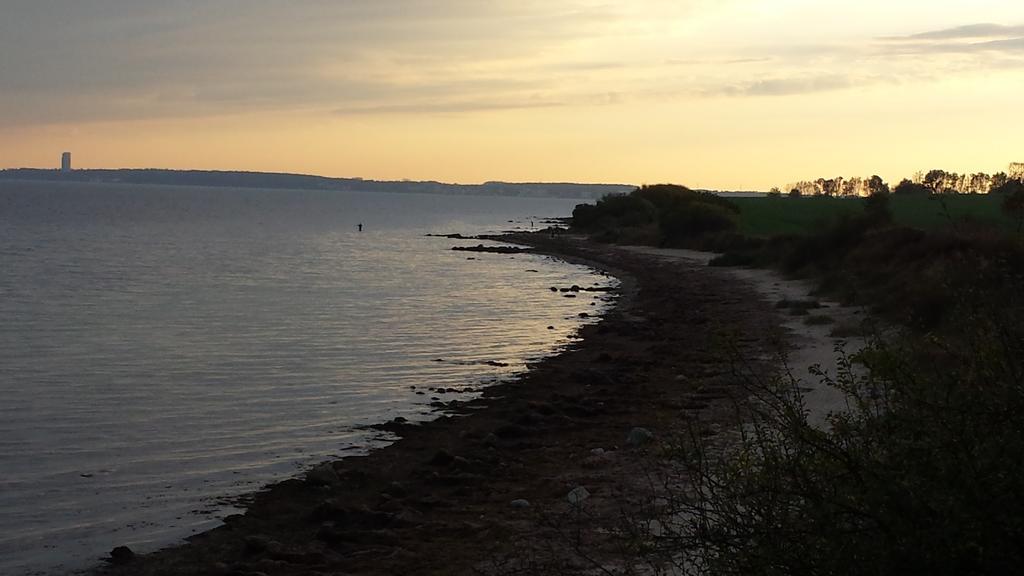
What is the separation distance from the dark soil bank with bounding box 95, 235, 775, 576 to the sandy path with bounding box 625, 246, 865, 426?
1.09m

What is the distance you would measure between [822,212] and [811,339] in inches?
2090

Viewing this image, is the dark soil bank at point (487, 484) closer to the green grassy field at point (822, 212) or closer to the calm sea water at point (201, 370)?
the calm sea water at point (201, 370)

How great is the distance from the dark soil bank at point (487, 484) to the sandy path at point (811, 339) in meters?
1.09

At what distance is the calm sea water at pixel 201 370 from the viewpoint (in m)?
11.8

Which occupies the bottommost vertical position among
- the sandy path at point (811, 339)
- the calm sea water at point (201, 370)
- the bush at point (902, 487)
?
the calm sea water at point (201, 370)

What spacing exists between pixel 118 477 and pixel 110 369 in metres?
9.04

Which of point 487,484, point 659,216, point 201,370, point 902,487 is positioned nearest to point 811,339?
point 487,484

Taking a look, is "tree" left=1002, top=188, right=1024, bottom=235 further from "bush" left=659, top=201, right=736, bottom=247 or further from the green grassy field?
"bush" left=659, top=201, right=736, bottom=247

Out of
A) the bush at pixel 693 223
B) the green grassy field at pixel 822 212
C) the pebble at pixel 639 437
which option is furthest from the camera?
the bush at pixel 693 223

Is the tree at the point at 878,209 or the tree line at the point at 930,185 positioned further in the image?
the tree at the point at 878,209

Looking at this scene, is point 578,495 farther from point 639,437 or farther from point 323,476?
point 323,476

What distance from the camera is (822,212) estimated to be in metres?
71.6

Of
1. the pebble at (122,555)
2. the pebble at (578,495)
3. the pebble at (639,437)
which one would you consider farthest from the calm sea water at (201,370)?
the pebble at (578,495)

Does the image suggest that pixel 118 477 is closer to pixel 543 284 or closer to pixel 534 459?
pixel 534 459
